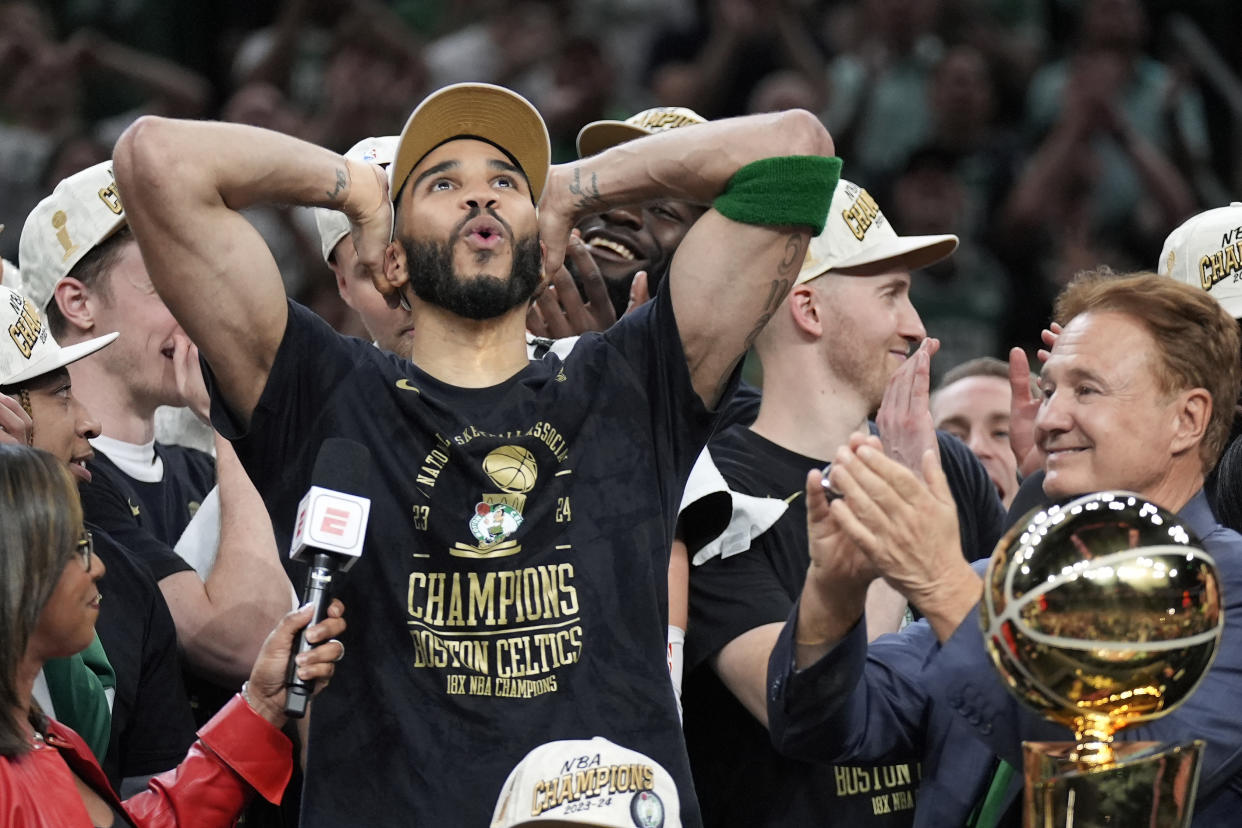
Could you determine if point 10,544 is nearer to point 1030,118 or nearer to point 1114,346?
point 1114,346

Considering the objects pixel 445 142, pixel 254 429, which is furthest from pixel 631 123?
pixel 254 429

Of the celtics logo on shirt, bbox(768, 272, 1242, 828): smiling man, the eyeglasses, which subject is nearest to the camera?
bbox(768, 272, 1242, 828): smiling man

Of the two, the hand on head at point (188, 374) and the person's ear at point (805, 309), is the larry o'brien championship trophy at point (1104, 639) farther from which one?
the hand on head at point (188, 374)

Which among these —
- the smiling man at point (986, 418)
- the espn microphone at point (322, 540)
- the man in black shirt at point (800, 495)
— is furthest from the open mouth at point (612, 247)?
the espn microphone at point (322, 540)

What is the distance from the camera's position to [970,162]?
24.1 feet

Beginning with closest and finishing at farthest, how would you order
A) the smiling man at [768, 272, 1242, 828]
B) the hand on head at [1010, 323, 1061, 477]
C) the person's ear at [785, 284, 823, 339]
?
the smiling man at [768, 272, 1242, 828]
the hand on head at [1010, 323, 1061, 477]
the person's ear at [785, 284, 823, 339]

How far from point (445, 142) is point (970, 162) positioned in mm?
4811

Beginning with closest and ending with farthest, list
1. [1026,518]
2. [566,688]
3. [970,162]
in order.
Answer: [1026,518]
[566,688]
[970,162]

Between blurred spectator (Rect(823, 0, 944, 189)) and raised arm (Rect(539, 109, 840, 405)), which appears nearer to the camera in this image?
raised arm (Rect(539, 109, 840, 405))

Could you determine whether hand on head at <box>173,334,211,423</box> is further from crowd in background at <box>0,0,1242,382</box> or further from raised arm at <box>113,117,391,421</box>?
crowd in background at <box>0,0,1242,382</box>

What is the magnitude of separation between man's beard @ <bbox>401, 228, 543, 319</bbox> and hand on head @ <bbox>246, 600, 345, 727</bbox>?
522 millimetres

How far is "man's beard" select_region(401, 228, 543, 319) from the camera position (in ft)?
9.09

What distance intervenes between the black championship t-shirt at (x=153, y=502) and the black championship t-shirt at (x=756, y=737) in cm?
102

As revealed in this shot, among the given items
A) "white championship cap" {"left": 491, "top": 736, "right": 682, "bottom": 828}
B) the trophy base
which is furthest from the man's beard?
the trophy base
